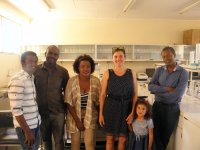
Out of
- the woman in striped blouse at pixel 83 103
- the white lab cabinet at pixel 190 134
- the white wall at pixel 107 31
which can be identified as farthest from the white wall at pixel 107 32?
the white lab cabinet at pixel 190 134

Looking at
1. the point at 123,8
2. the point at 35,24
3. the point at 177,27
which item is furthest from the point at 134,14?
the point at 35,24

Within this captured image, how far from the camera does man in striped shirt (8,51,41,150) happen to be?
1.73 m

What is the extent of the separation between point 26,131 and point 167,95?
149 cm

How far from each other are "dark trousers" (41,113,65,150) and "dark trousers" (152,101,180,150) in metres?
1.11

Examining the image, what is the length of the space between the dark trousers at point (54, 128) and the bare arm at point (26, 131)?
428 millimetres

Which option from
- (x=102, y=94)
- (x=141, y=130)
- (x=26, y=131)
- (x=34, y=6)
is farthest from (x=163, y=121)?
(x=34, y=6)

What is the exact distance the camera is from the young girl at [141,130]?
2.26 m

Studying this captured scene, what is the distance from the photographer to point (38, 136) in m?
2.03

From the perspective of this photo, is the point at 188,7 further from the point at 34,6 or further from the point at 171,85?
the point at 34,6

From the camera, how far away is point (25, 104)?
1.81m

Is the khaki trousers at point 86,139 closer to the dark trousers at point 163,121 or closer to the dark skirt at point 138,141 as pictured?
the dark skirt at point 138,141

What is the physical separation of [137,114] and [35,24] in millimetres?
5020

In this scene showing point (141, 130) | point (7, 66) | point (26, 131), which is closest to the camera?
point (26, 131)

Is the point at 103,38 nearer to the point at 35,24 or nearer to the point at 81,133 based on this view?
the point at 35,24
